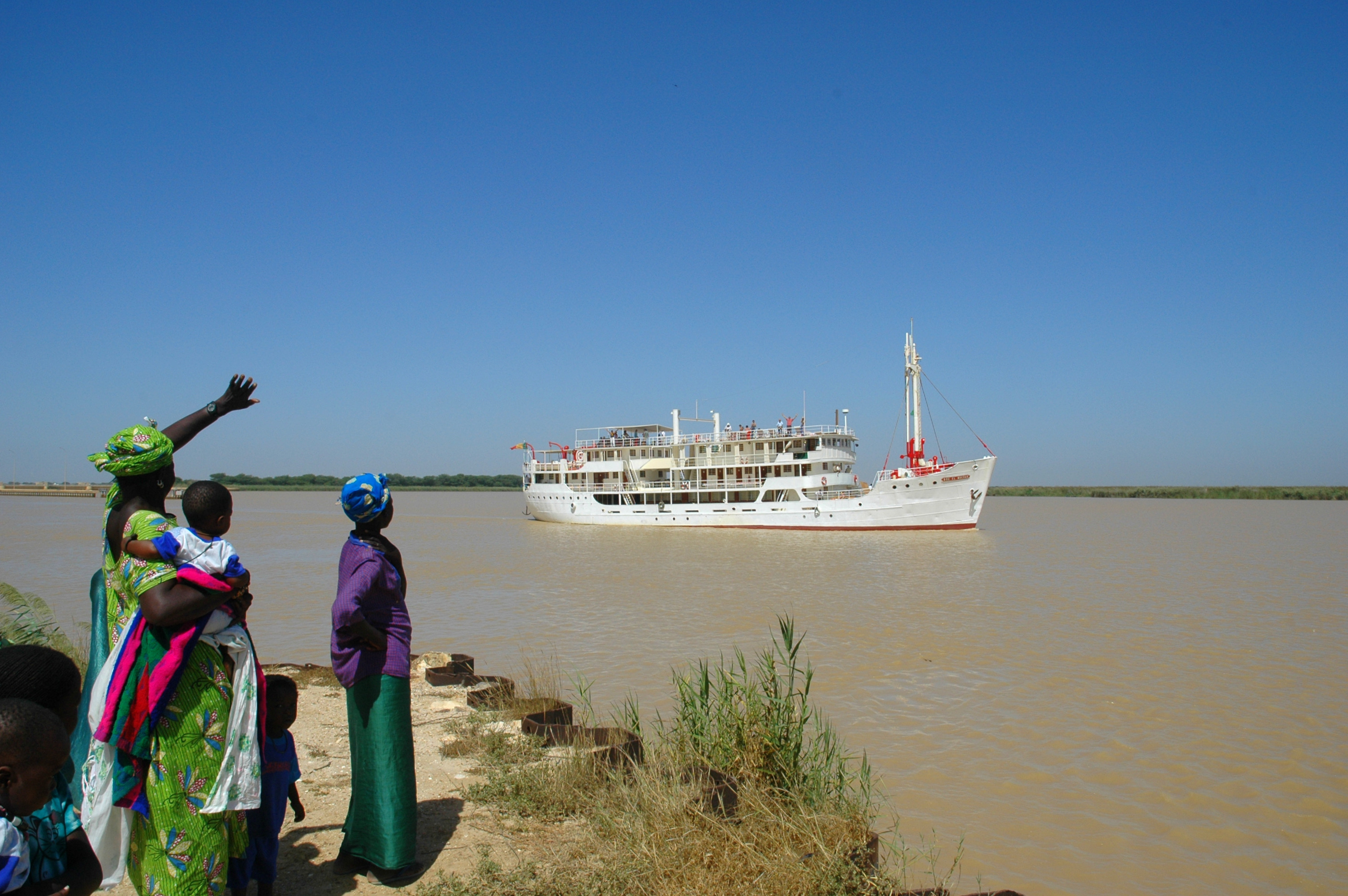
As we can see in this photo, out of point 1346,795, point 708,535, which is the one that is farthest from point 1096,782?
point 708,535

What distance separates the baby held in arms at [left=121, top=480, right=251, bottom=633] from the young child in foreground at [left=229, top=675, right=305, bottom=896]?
0.63 meters

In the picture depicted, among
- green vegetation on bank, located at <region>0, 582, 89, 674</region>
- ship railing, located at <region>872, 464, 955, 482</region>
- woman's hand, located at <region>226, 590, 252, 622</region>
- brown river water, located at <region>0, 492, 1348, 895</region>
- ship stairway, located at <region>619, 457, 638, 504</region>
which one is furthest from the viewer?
ship stairway, located at <region>619, 457, 638, 504</region>

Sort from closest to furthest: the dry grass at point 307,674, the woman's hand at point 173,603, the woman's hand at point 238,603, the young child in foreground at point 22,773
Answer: the young child in foreground at point 22,773 → the woman's hand at point 173,603 → the woman's hand at point 238,603 → the dry grass at point 307,674

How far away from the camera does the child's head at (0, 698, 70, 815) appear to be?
1491mm

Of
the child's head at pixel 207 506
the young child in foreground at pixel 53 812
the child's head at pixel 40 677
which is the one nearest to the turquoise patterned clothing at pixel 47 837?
the young child in foreground at pixel 53 812

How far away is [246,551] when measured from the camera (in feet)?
70.4

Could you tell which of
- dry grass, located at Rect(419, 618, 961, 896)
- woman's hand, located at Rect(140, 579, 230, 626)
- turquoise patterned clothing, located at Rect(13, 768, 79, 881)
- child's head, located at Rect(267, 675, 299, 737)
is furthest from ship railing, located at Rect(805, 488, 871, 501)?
turquoise patterned clothing, located at Rect(13, 768, 79, 881)

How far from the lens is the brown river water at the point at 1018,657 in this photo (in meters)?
4.46

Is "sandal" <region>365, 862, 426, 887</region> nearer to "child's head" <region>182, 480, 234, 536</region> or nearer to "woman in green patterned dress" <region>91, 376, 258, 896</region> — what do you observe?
"woman in green patterned dress" <region>91, 376, 258, 896</region>

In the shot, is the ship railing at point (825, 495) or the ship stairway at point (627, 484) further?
the ship stairway at point (627, 484)

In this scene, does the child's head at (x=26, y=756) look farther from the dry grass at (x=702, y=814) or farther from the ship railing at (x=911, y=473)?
the ship railing at (x=911, y=473)

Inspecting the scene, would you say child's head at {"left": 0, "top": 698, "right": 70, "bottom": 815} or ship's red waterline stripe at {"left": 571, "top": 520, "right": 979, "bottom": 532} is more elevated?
child's head at {"left": 0, "top": 698, "right": 70, "bottom": 815}

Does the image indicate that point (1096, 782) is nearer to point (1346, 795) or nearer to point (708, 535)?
point (1346, 795)

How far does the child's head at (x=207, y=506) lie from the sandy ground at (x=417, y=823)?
1.55m
